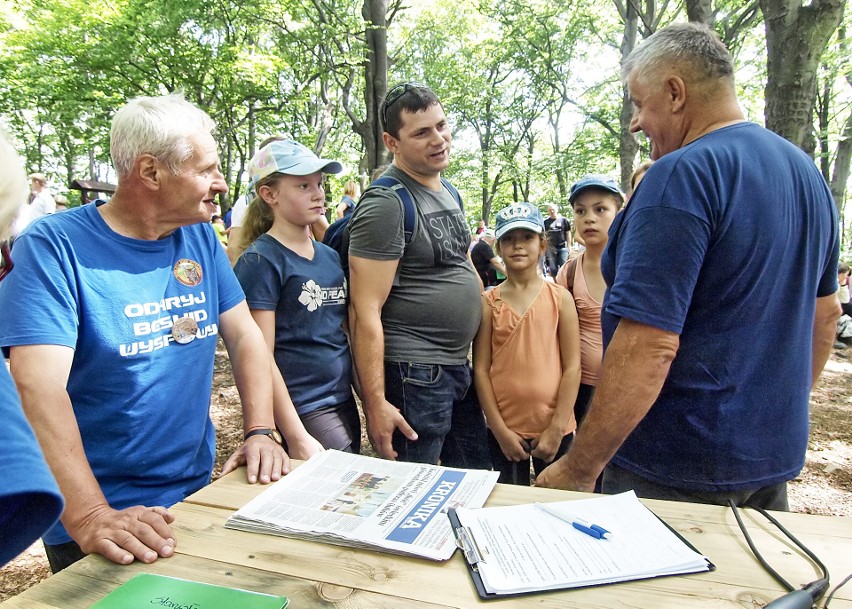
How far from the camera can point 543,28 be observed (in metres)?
15.7

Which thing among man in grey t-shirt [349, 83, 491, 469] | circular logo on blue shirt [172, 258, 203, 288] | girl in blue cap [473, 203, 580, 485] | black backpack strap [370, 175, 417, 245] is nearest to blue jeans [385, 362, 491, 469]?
man in grey t-shirt [349, 83, 491, 469]

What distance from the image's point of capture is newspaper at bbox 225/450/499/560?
3.49 ft

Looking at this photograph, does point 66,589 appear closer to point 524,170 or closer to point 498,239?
point 498,239

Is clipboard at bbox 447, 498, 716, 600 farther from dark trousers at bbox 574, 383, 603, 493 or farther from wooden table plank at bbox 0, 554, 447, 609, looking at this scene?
dark trousers at bbox 574, 383, 603, 493

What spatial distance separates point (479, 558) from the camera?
982 millimetres

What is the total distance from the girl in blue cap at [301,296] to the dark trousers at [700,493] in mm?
1178

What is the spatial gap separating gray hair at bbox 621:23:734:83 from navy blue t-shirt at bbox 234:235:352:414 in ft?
4.70

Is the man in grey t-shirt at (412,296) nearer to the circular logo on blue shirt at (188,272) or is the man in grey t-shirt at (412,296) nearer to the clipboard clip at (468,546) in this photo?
the circular logo on blue shirt at (188,272)

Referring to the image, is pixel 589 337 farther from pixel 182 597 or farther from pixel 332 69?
pixel 332 69

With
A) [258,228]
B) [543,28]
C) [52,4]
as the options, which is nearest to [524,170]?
[543,28]

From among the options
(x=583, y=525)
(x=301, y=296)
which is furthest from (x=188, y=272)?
(x=583, y=525)

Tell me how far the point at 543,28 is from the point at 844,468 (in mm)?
14663

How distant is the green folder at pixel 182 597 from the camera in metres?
0.88

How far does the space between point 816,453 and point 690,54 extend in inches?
159
